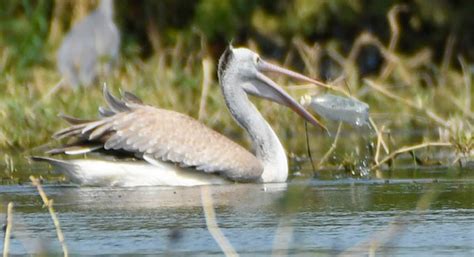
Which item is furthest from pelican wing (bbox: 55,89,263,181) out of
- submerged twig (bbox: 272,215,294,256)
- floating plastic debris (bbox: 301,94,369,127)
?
submerged twig (bbox: 272,215,294,256)

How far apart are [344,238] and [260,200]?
A: 173 centimetres

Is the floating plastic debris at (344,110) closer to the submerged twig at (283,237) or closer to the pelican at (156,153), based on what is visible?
the pelican at (156,153)

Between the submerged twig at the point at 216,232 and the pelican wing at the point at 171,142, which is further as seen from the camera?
the pelican wing at the point at 171,142

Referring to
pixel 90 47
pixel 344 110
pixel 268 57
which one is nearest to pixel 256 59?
pixel 344 110

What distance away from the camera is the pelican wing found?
9.70 meters

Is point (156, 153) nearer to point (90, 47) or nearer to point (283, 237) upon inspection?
point (283, 237)

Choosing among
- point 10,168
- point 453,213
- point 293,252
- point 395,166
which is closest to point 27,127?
point 10,168

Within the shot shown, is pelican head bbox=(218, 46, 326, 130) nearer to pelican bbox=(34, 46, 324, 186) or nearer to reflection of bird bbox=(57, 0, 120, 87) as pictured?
pelican bbox=(34, 46, 324, 186)

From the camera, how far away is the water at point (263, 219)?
6852mm

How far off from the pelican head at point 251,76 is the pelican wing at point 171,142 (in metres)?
0.57

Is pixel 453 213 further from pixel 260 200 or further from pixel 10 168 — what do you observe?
pixel 10 168

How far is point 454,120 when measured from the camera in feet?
37.7

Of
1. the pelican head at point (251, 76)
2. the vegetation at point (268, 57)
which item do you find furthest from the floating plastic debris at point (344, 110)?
the vegetation at point (268, 57)

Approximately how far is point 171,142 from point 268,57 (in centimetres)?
1132
